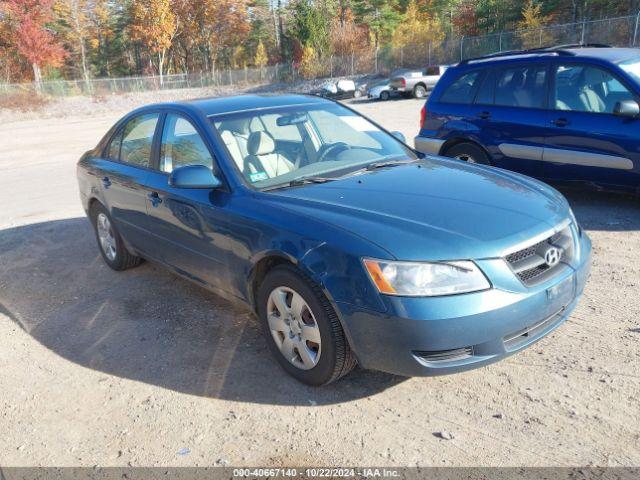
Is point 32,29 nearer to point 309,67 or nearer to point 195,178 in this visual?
point 309,67

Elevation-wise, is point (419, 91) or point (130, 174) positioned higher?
point (130, 174)

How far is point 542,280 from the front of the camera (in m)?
2.90

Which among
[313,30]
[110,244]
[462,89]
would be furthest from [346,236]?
[313,30]

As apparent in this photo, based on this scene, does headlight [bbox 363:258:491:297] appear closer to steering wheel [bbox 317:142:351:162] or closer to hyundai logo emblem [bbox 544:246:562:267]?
hyundai logo emblem [bbox 544:246:562:267]

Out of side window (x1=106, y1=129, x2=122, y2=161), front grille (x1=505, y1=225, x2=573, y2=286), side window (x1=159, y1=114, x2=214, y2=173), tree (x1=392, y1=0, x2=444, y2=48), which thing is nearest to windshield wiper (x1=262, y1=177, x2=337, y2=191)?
side window (x1=159, y1=114, x2=214, y2=173)

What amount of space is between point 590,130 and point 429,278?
160 inches

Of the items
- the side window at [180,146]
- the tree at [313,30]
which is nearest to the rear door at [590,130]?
the side window at [180,146]

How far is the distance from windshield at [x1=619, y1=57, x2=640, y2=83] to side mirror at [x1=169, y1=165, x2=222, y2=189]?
457cm

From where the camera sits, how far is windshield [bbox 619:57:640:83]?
570 centimetres

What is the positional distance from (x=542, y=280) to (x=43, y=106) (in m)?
43.9

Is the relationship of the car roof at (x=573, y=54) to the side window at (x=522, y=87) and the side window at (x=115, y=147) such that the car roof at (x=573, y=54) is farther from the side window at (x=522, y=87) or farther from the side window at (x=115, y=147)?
the side window at (x=115, y=147)

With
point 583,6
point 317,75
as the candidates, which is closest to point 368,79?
point 317,75

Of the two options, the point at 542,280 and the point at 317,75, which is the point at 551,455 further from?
the point at 317,75

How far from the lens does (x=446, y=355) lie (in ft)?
9.11
